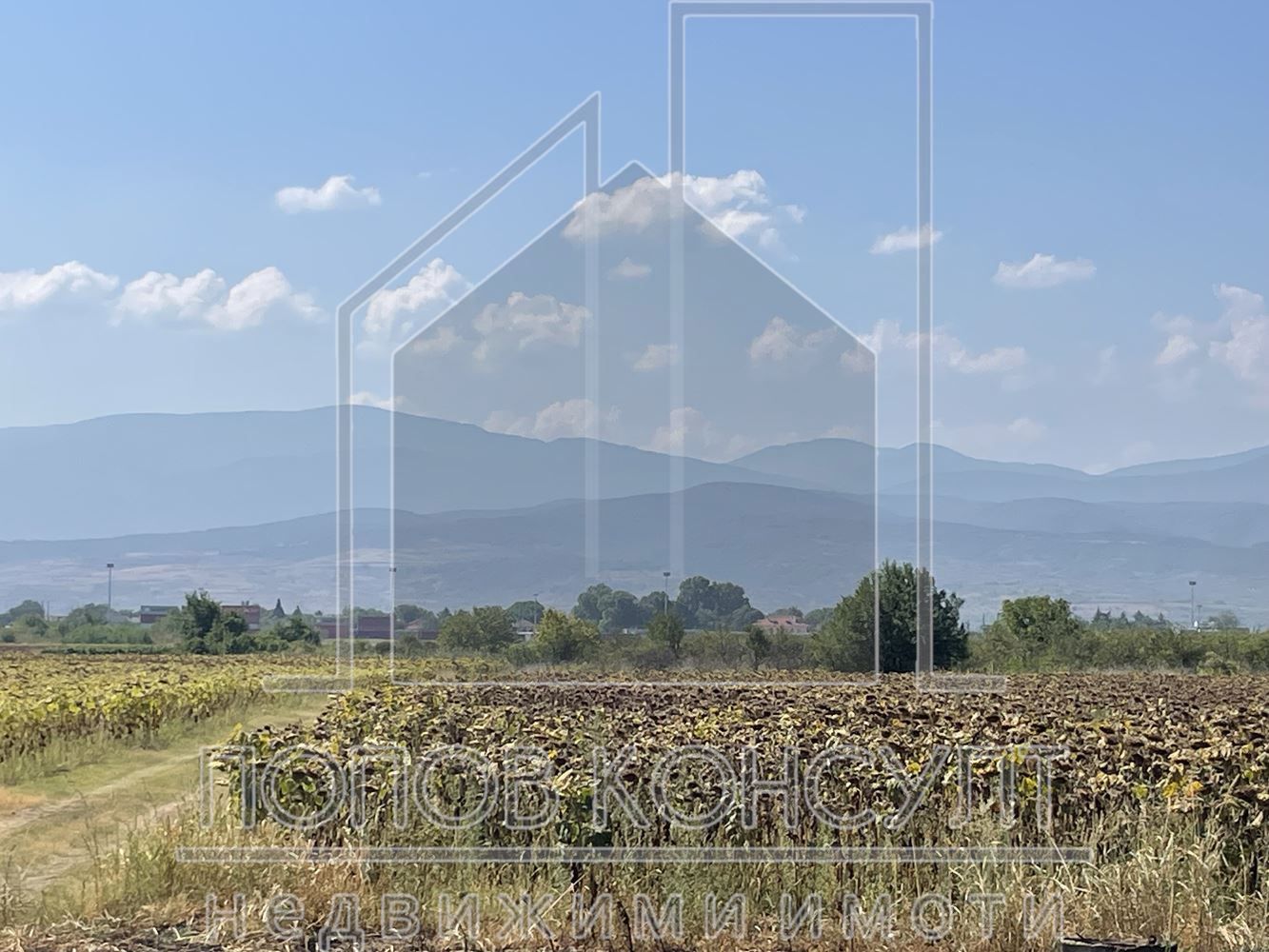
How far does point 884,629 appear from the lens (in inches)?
1101

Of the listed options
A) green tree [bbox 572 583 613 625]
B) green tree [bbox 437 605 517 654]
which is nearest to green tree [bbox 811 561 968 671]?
green tree [bbox 572 583 613 625]

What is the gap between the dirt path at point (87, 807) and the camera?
7.17 m

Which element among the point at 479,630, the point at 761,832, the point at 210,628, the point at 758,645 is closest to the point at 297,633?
the point at 210,628

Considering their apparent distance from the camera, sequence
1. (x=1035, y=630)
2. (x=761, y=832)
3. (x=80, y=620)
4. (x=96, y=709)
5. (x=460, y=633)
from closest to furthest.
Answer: (x=761, y=832) < (x=96, y=709) < (x=460, y=633) < (x=1035, y=630) < (x=80, y=620)

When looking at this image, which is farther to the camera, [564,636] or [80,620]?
[80,620]

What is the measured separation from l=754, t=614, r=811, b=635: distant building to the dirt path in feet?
34.3

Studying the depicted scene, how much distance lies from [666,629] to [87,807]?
10.5m

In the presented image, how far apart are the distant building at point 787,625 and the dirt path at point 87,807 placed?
10.5m

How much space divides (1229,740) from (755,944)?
309cm

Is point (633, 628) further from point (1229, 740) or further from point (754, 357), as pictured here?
point (1229, 740)

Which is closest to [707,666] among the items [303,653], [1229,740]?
[1229,740]

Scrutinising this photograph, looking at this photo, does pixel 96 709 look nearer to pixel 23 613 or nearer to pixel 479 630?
pixel 479 630

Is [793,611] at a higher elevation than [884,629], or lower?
higher

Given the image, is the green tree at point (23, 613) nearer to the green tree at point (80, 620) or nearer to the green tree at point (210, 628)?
the green tree at point (80, 620)
